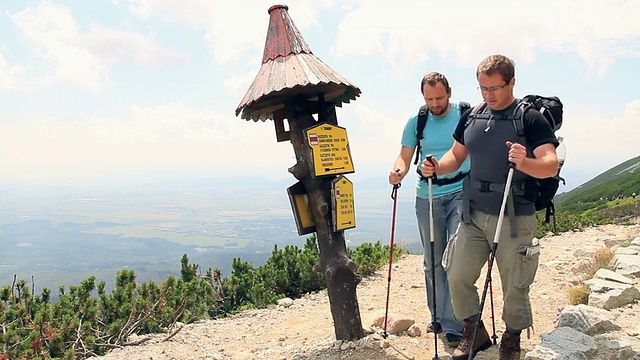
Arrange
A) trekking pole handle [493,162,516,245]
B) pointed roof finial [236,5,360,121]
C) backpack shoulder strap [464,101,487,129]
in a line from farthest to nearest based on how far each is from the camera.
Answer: pointed roof finial [236,5,360,121]
backpack shoulder strap [464,101,487,129]
trekking pole handle [493,162,516,245]

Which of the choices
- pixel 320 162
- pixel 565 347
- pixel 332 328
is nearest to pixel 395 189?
pixel 320 162

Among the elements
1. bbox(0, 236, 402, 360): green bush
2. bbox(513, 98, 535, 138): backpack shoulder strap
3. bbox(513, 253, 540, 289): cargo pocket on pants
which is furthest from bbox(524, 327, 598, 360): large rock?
bbox(0, 236, 402, 360): green bush

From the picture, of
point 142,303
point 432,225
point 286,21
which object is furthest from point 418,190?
point 142,303

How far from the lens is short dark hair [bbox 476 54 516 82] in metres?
2.79

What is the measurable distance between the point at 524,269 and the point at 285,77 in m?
2.54

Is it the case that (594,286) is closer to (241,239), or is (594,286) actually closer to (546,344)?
(546,344)

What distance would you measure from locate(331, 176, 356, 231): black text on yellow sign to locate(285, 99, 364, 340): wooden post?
0.07 m

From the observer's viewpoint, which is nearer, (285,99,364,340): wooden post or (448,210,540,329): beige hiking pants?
(448,210,540,329): beige hiking pants

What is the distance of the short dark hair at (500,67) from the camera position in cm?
279

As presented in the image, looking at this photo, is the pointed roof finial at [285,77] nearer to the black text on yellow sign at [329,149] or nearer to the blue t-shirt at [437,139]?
the black text on yellow sign at [329,149]

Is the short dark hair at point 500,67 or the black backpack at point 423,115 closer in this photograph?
the short dark hair at point 500,67

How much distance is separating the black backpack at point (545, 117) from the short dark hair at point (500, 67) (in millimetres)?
215

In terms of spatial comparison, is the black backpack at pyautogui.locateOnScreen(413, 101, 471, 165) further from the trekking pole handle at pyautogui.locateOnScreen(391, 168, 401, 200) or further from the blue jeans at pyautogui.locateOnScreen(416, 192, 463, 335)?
the blue jeans at pyautogui.locateOnScreen(416, 192, 463, 335)

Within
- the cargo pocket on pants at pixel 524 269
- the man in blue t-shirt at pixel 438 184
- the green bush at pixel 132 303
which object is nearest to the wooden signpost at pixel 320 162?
the man in blue t-shirt at pixel 438 184
